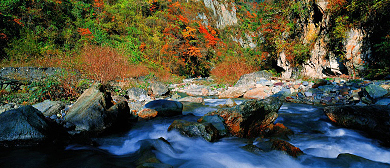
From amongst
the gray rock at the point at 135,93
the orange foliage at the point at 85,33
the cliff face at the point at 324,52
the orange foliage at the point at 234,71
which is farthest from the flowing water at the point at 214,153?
the orange foliage at the point at 85,33

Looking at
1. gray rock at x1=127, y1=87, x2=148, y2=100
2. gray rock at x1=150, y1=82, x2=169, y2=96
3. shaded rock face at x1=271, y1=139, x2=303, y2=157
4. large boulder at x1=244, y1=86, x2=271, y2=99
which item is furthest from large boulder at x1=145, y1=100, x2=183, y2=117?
large boulder at x1=244, y1=86, x2=271, y2=99

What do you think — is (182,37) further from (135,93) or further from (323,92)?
(323,92)

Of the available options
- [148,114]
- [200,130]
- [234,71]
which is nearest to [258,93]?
[234,71]

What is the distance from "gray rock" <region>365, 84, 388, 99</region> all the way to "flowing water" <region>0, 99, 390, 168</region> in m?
2.57

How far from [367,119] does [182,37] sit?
559 inches

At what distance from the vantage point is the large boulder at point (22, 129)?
9.41 feet

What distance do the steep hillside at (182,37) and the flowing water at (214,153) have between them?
6078mm

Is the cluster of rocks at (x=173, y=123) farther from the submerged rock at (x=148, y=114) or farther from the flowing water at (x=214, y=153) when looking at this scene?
the flowing water at (x=214, y=153)

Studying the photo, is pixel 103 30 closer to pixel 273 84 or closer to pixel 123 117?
pixel 123 117

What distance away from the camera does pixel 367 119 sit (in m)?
3.66

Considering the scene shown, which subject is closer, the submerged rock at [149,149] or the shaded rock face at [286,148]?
the submerged rock at [149,149]

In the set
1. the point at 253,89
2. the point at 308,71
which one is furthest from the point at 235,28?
the point at 253,89

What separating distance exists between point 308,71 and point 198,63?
9374 mm

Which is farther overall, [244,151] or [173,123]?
[173,123]
